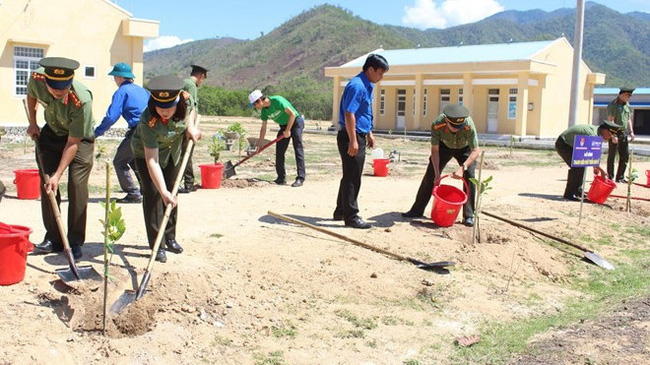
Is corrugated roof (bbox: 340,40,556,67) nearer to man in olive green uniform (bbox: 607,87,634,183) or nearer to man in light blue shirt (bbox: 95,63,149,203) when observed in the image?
man in olive green uniform (bbox: 607,87,634,183)

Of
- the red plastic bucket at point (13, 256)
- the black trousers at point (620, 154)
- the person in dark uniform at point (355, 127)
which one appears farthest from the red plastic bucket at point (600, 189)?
the red plastic bucket at point (13, 256)

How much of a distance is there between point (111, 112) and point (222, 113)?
5043 centimetres

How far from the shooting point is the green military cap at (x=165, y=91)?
5012 mm

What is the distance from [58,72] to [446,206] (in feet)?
14.5

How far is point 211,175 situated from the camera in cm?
1016

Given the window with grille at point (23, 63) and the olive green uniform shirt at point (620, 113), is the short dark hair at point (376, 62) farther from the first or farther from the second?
the window with grille at point (23, 63)

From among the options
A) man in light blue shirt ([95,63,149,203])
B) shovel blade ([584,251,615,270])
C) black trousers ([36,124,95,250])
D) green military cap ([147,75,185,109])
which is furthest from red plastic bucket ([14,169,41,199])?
shovel blade ([584,251,615,270])

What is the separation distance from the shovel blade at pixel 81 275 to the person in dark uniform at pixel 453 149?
413 cm

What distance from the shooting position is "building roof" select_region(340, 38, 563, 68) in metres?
31.6

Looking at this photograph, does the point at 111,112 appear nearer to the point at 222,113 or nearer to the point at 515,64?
the point at 515,64

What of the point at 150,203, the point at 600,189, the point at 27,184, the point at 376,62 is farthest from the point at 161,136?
the point at 600,189

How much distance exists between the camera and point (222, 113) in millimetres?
57906

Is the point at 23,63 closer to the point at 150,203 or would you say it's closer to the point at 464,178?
the point at 464,178

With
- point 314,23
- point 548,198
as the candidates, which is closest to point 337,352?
point 548,198
